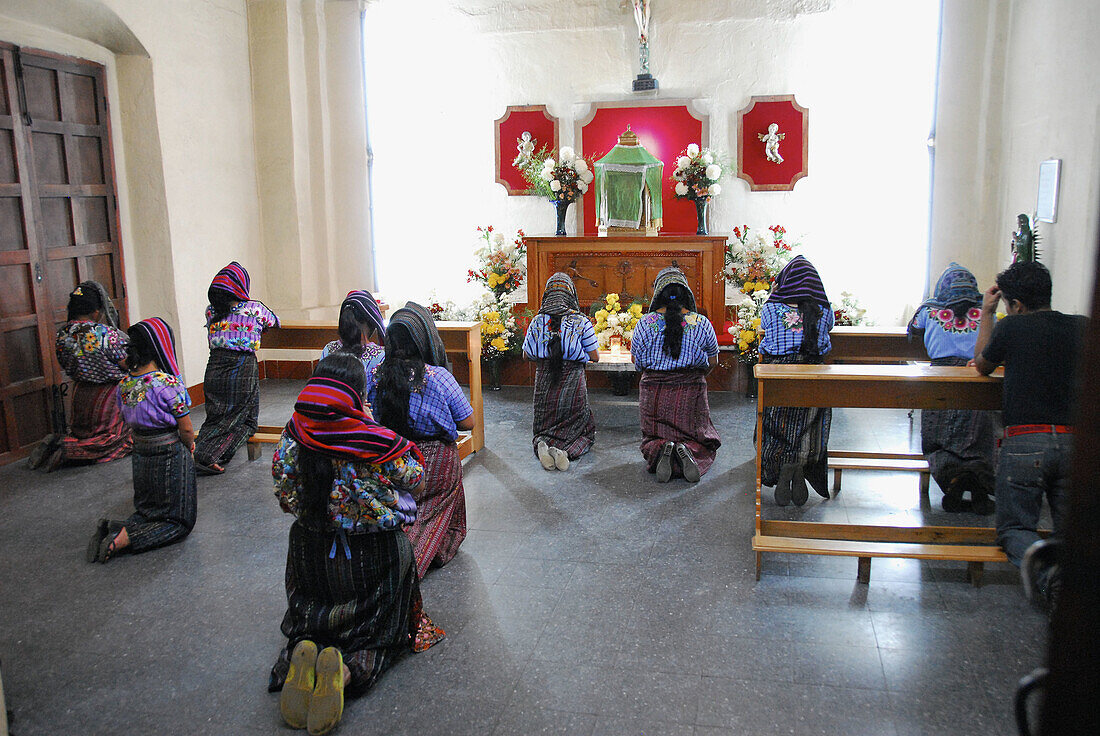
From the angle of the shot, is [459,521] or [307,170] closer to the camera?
[459,521]

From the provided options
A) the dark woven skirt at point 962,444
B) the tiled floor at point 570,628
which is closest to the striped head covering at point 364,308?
the tiled floor at point 570,628

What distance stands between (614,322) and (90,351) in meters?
4.57

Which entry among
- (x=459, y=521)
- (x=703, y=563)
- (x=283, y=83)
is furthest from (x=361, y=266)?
(x=703, y=563)

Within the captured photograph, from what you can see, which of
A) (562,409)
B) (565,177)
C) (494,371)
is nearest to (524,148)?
(565,177)

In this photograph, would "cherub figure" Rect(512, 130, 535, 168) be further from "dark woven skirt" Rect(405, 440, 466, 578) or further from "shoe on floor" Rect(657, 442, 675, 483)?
"dark woven skirt" Rect(405, 440, 466, 578)

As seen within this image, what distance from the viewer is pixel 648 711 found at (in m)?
→ 3.36

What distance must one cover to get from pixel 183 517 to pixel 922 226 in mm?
8092

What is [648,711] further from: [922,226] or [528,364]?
[922,226]

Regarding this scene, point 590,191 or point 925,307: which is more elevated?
point 590,191

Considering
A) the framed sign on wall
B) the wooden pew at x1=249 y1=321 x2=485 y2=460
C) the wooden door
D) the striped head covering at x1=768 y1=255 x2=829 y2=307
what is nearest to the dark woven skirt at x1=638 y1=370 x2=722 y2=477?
the striped head covering at x1=768 y1=255 x2=829 y2=307

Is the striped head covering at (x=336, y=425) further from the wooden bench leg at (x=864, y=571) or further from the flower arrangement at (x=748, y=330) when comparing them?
the flower arrangement at (x=748, y=330)

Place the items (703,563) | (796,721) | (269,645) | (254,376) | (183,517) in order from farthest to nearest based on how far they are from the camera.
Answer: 1. (254,376)
2. (183,517)
3. (703,563)
4. (269,645)
5. (796,721)

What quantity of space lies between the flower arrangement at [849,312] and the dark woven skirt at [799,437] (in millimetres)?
3885

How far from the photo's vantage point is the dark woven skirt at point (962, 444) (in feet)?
17.9
